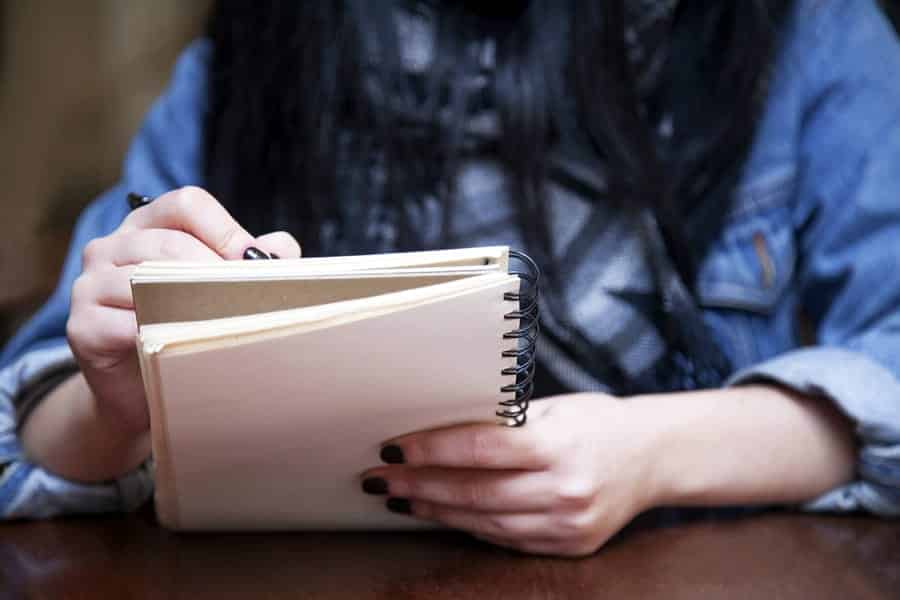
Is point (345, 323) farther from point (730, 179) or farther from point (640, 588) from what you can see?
point (730, 179)

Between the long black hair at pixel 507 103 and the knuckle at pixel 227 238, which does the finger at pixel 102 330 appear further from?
the long black hair at pixel 507 103

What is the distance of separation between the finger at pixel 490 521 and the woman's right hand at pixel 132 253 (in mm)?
133

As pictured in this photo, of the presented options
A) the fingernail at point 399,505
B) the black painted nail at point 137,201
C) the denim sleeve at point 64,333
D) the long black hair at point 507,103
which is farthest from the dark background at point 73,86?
the fingernail at point 399,505

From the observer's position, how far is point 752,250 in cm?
57

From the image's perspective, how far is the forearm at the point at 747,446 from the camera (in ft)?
1.46

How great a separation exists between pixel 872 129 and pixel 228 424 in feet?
1.53

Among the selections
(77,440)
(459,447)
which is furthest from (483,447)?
(77,440)

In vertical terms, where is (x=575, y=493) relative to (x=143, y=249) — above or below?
below

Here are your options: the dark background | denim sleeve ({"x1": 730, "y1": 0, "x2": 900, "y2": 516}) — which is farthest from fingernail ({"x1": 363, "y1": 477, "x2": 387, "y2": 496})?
the dark background

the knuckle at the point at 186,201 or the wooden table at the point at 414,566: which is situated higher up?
the knuckle at the point at 186,201

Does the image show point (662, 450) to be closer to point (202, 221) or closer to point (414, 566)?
point (414, 566)

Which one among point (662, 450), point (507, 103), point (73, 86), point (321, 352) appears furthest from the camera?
point (73, 86)

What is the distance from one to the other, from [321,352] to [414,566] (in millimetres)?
129

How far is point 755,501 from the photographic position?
47 cm
